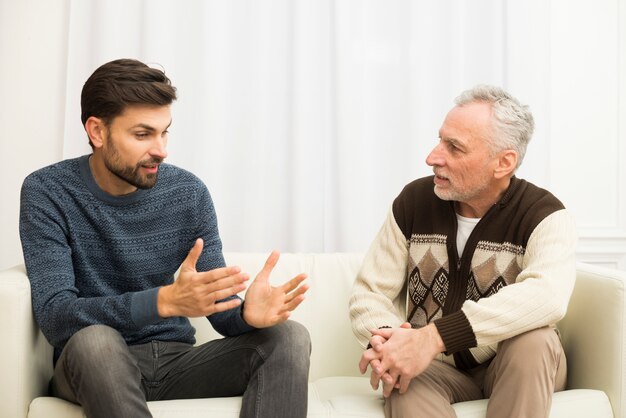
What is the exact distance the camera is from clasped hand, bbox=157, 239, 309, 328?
1.49 metres

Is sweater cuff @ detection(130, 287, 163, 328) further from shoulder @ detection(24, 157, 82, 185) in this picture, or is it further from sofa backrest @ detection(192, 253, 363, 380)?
sofa backrest @ detection(192, 253, 363, 380)

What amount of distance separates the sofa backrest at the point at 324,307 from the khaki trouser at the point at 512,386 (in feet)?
1.62

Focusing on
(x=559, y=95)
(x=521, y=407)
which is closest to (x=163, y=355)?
(x=521, y=407)

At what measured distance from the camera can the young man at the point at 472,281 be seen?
166cm

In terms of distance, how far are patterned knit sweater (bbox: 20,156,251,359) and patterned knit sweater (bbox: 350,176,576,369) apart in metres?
0.47

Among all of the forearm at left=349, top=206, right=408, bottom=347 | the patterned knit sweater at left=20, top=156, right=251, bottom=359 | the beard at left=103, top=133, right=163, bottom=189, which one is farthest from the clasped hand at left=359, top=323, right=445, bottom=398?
the beard at left=103, top=133, right=163, bottom=189

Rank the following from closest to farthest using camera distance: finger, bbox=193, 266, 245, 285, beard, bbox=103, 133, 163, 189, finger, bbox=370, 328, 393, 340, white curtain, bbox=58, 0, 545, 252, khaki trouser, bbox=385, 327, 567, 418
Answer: finger, bbox=193, 266, 245, 285 → khaki trouser, bbox=385, 327, 567, 418 → finger, bbox=370, 328, 393, 340 → beard, bbox=103, 133, 163, 189 → white curtain, bbox=58, 0, 545, 252

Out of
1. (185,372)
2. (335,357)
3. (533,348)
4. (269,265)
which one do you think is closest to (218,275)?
(269,265)

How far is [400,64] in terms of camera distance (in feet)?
9.21

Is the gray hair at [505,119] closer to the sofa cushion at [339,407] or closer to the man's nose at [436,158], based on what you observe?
the man's nose at [436,158]

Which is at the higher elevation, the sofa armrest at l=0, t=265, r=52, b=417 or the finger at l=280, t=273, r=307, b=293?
the finger at l=280, t=273, r=307, b=293

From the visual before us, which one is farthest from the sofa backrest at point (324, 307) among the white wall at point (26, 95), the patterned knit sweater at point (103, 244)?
the white wall at point (26, 95)

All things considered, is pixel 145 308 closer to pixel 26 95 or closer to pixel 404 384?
pixel 404 384

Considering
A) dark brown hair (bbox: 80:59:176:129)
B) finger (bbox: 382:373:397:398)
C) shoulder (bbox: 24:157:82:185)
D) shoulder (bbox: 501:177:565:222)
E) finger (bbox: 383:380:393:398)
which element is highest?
dark brown hair (bbox: 80:59:176:129)
